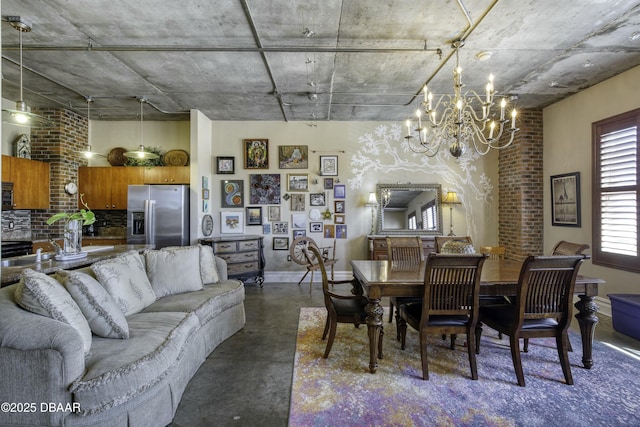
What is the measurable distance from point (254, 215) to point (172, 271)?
9.13ft

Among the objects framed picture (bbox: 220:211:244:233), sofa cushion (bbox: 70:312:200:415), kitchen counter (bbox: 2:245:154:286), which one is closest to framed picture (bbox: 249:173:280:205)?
framed picture (bbox: 220:211:244:233)

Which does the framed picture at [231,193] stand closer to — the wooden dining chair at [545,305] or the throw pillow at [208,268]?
the throw pillow at [208,268]

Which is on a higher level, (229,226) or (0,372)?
(229,226)

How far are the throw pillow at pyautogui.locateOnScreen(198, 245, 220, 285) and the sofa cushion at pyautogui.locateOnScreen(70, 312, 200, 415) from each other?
1.06 meters

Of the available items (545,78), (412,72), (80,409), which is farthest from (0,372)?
(545,78)

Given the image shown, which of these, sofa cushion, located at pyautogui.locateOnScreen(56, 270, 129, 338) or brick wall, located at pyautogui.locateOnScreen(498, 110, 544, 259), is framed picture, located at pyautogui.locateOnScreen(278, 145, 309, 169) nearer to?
brick wall, located at pyautogui.locateOnScreen(498, 110, 544, 259)

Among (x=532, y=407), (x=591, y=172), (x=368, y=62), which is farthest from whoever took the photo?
(x=591, y=172)

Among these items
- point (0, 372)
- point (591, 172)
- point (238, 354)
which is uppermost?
point (591, 172)

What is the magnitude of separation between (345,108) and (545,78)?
274cm

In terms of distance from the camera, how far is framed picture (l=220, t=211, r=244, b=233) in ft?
18.9

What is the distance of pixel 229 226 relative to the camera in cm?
576

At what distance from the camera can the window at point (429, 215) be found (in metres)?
5.75

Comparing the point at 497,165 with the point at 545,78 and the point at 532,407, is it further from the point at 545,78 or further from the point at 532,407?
the point at 532,407

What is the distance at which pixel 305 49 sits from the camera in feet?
10.4
